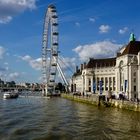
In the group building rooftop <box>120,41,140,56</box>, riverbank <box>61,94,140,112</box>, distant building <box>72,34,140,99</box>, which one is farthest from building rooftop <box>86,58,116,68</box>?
riverbank <box>61,94,140,112</box>

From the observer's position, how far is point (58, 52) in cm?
11544

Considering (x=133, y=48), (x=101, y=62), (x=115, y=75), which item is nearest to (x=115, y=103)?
(x=133, y=48)

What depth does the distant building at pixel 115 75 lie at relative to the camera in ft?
275

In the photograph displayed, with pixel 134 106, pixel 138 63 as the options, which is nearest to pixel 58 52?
pixel 138 63

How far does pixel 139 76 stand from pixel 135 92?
409 centimetres

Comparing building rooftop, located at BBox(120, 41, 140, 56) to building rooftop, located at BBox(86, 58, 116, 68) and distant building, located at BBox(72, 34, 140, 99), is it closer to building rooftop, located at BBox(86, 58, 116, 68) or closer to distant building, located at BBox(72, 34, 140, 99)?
distant building, located at BBox(72, 34, 140, 99)

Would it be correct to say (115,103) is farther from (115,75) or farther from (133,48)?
(115,75)

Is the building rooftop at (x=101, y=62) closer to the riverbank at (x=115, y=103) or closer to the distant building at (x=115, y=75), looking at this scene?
the distant building at (x=115, y=75)

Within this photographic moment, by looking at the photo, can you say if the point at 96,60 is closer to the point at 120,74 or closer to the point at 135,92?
the point at 120,74

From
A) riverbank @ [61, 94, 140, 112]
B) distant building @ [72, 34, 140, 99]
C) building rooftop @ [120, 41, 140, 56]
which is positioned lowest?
riverbank @ [61, 94, 140, 112]

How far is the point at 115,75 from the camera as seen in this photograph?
337ft

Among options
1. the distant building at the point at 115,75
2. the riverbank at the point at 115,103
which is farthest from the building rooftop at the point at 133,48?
the riverbank at the point at 115,103

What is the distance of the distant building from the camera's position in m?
83.9

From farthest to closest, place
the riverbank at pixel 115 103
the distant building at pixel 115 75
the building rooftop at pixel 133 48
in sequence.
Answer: the building rooftop at pixel 133 48 → the distant building at pixel 115 75 → the riverbank at pixel 115 103
